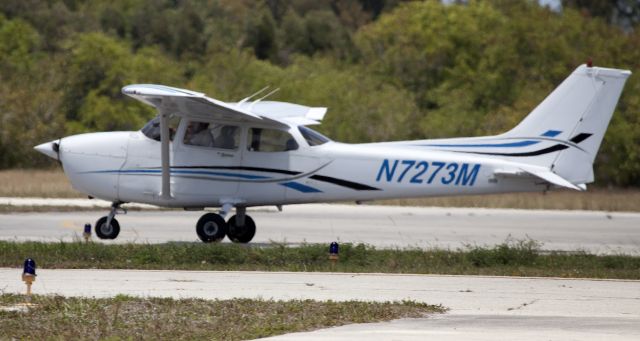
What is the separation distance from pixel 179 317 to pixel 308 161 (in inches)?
324

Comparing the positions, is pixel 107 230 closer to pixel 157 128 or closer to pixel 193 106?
pixel 157 128

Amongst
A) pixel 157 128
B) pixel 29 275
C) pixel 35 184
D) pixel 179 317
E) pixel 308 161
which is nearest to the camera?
pixel 179 317

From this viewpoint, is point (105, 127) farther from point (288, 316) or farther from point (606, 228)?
point (288, 316)

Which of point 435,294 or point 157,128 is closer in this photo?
point 435,294

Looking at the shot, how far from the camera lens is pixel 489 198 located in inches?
1304

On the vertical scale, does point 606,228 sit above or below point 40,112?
below

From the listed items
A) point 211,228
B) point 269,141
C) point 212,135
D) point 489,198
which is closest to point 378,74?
point 489,198

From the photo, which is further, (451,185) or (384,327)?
(451,185)

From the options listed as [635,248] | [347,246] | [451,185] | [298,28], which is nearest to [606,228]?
[635,248]

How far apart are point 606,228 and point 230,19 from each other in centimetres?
5461

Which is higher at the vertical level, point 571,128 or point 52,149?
point 571,128

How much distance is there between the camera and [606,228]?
79.5 feet

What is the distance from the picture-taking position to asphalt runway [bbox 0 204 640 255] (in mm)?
20312

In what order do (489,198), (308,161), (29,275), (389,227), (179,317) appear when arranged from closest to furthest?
(179,317) → (29,275) → (308,161) → (389,227) → (489,198)
